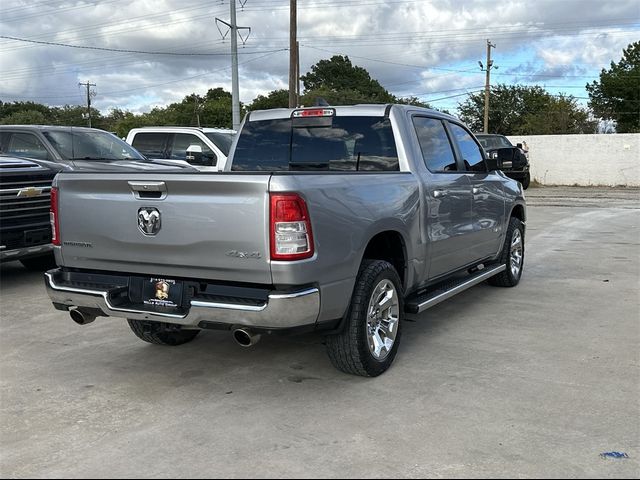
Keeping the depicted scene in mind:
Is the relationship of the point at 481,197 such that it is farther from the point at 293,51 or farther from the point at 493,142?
the point at 293,51

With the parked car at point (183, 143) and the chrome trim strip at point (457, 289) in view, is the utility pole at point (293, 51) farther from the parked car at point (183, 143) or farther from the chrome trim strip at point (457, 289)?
the chrome trim strip at point (457, 289)

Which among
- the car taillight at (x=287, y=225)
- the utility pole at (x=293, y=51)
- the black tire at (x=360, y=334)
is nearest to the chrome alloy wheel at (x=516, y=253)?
the black tire at (x=360, y=334)

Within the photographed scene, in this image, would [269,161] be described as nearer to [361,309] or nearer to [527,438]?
[361,309]

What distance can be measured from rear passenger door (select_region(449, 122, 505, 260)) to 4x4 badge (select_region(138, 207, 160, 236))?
3177 millimetres

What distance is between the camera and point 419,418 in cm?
373

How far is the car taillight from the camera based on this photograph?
3537 mm

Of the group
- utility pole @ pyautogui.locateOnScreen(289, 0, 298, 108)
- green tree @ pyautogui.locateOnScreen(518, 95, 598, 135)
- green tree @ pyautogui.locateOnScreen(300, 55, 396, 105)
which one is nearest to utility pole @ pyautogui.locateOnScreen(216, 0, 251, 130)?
utility pole @ pyautogui.locateOnScreen(289, 0, 298, 108)

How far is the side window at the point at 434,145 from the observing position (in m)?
5.37

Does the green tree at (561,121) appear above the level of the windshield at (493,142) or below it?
above

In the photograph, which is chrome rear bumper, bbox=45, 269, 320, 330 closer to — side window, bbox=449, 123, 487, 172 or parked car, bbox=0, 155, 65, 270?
side window, bbox=449, 123, 487, 172

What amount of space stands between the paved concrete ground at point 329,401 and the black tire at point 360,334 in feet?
0.43

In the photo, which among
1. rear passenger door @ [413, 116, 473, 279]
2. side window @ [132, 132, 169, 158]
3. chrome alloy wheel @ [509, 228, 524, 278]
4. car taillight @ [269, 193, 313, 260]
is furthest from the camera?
side window @ [132, 132, 169, 158]

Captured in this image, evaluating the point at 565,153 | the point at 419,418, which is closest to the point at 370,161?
the point at 419,418

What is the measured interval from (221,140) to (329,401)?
895cm
